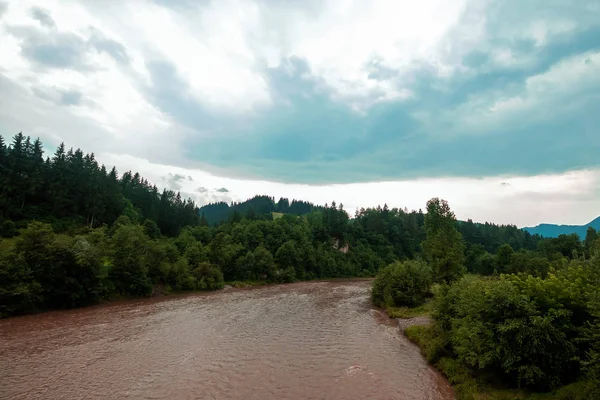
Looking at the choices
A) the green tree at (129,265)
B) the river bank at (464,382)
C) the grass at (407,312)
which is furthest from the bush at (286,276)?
the river bank at (464,382)

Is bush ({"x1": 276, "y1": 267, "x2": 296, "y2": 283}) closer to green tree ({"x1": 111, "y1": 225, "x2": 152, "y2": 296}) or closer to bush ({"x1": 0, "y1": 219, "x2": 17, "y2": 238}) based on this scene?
green tree ({"x1": 111, "y1": 225, "x2": 152, "y2": 296})

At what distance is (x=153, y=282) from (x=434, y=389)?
157ft

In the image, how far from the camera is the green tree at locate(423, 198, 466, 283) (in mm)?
48500

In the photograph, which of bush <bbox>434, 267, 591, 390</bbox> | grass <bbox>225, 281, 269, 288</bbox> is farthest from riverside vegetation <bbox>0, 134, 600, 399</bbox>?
grass <bbox>225, 281, 269, 288</bbox>

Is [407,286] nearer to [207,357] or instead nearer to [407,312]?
[407,312]

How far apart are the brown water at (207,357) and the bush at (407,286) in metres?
9.32

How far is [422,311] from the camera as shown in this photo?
43281 mm

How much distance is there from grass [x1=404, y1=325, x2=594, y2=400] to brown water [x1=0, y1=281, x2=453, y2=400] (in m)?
0.88

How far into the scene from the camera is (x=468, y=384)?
19.4 m

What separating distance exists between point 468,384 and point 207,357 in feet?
58.3

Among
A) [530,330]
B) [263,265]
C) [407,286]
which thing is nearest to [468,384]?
[530,330]

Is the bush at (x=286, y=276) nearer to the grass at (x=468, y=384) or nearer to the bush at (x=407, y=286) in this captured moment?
the bush at (x=407, y=286)

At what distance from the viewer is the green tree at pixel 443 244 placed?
4850 centimetres

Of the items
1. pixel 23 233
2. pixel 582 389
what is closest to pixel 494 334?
pixel 582 389
